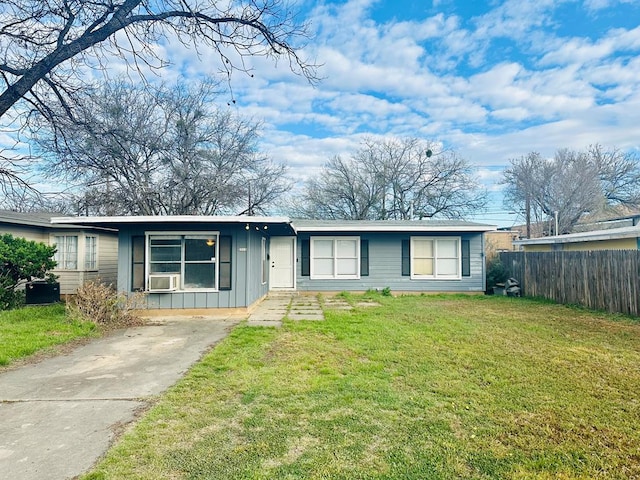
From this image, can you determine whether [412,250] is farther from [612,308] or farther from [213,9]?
[213,9]

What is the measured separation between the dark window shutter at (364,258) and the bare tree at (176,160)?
800 centimetres

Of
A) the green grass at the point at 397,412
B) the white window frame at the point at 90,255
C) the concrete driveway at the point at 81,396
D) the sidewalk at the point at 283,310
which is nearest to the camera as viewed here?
the green grass at the point at 397,412

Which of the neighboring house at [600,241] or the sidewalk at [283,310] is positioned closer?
the sidewalk at [283,310]

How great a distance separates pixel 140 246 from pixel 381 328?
560 centimetres

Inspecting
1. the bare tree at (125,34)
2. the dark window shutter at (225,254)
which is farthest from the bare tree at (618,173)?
the bare tree at (125,34)

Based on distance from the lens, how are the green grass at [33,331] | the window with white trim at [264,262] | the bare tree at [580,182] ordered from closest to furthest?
the green grass at [33,331] < the window with white trim at [264,262] < the bare tree at [580,182]

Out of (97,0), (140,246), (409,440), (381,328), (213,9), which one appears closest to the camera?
(409,440)

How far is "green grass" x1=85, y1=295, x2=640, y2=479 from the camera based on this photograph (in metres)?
2.40

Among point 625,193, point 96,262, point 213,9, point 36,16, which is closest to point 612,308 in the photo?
point 213,9

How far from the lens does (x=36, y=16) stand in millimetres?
4238

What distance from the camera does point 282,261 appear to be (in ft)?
42.2

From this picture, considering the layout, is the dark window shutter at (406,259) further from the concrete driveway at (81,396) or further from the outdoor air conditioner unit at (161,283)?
the concrete driveway at (81,396)

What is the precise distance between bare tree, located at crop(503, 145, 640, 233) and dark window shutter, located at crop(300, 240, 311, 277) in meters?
17.0

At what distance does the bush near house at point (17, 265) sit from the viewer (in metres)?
8.52
